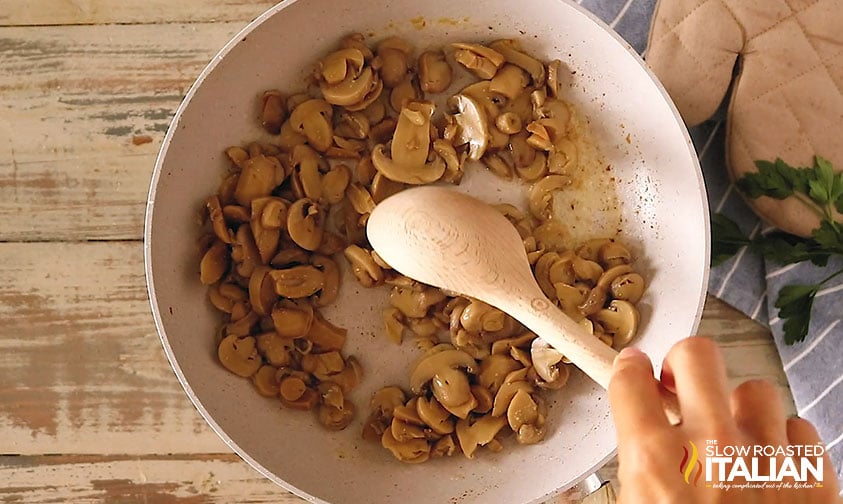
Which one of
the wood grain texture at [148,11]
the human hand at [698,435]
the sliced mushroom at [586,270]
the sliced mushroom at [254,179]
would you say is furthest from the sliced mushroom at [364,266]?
the human hand at [698,435]

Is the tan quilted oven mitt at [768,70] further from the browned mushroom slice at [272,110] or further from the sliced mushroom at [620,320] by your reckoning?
the browned mushroom slice at [272,110]

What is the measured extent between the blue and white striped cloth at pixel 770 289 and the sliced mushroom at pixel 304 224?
18.2 inches

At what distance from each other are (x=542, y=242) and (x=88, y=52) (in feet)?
2.24

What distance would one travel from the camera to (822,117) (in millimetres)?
1021

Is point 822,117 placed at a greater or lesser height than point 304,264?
greater

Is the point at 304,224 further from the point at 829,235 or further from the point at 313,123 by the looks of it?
the point at 829,235

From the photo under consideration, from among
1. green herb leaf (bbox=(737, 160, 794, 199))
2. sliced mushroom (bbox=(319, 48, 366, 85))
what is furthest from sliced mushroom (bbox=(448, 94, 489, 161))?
green herb leaf (bbox=(737, 160, 794, 199))

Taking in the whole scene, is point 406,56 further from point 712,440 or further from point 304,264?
point 712,440

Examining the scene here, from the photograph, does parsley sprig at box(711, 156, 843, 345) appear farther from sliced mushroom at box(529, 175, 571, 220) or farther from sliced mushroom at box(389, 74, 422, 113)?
sliced mushroom at box(389, 74, 422, 113)

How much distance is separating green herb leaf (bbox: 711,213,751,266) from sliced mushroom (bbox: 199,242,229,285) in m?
0.61

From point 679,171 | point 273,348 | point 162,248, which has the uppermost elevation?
point 679,171

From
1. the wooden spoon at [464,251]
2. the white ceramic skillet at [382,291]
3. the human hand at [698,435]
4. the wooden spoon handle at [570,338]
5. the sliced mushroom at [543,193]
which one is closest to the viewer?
the human hand at [698,435]

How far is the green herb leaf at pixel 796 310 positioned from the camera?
40.2 inches

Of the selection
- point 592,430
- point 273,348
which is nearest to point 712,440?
point 592,430
